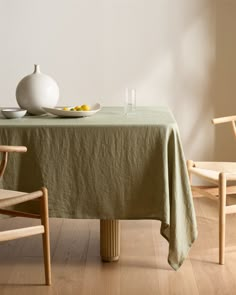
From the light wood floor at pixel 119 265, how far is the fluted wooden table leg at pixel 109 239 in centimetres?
5

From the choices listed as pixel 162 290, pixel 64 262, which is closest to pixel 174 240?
pixel 162 290

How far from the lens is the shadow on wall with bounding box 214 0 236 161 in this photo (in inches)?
178

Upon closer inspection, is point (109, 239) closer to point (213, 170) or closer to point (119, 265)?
point (119, 265)

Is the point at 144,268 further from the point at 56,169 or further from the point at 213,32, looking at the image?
the point at 213,32

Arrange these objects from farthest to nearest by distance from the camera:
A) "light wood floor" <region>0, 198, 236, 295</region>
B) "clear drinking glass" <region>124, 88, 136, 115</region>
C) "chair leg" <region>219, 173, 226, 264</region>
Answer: "clear drinking glass" <region>124, 88, 136, 115</region> < "chair leg" <region>219, 173, 226, 264</region> < "light wood floor" <region>0, 198, 236, 295</region>

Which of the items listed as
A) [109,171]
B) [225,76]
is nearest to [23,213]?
[109,171]

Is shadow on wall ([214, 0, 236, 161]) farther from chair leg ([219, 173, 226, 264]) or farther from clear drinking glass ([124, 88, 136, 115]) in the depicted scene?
chair leg ([219, 173, 226, 264])

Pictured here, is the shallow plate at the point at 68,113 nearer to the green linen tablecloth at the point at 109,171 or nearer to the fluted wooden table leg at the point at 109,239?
the green linen tablecloth at the point at 109,171

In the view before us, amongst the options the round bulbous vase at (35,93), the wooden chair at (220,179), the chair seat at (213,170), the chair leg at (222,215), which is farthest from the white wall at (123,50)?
the chair leg at (222,215)

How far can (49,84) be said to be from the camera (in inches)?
132

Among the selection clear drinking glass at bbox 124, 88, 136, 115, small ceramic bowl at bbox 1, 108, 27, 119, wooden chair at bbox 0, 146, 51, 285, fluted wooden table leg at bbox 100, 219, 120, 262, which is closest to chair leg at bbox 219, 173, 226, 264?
fluted wooden table leg at bbox 100, 219, 120, 262

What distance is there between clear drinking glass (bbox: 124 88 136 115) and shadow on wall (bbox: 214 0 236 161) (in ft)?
4.17

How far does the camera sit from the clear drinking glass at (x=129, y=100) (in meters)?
3.40

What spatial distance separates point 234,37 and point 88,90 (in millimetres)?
1051
